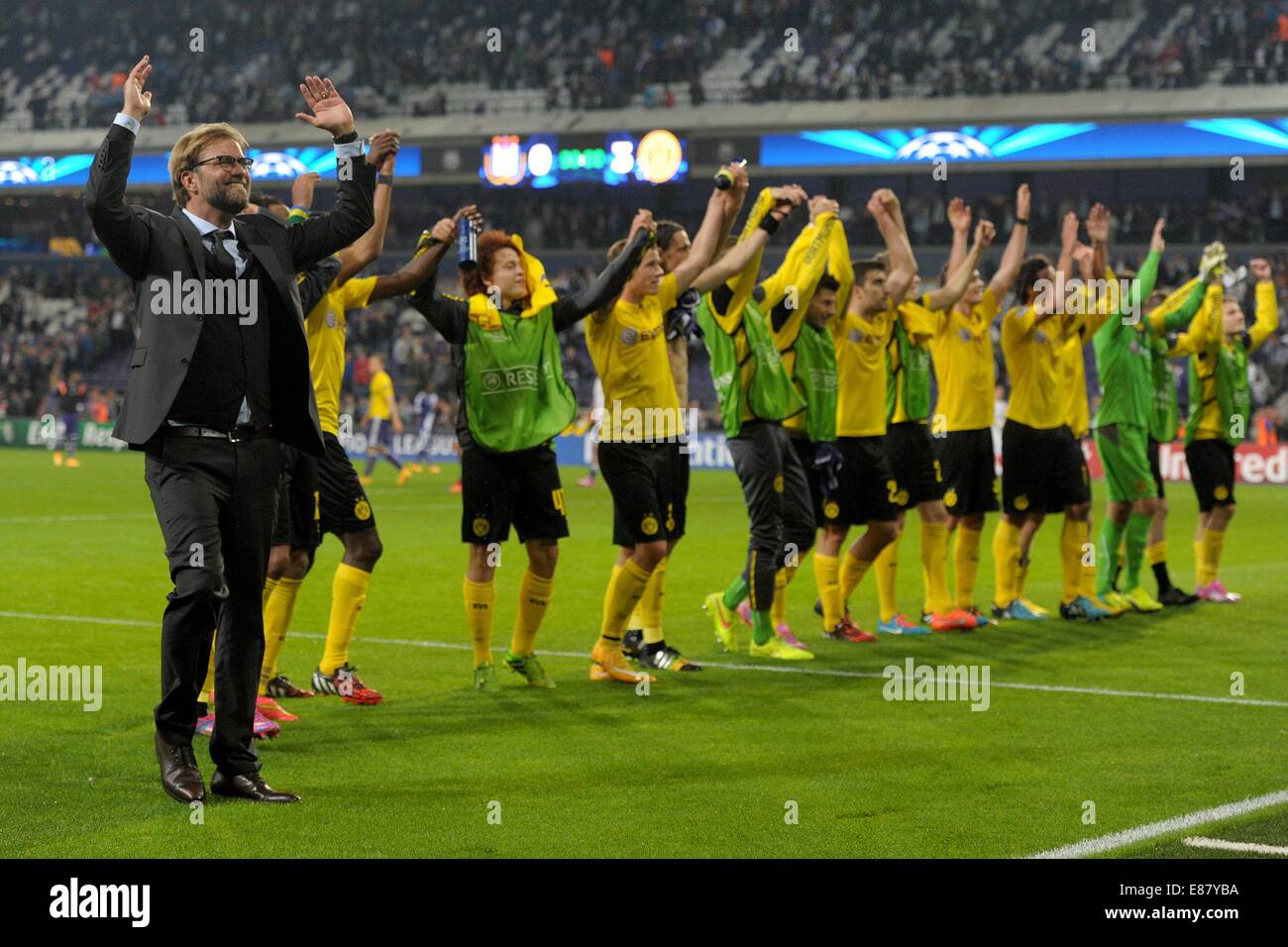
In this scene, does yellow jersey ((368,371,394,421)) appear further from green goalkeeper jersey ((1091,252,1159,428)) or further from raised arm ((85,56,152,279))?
raised arm ((85,56,152,279))

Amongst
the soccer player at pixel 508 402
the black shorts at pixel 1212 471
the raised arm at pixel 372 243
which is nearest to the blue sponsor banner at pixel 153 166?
the black shorts at pixel 1212 471

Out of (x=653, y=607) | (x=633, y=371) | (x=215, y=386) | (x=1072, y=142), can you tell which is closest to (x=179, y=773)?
(x=215, y=386)

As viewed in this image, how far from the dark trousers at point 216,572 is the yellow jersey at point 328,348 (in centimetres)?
205

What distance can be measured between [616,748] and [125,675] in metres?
3.23

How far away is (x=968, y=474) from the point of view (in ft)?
40.3

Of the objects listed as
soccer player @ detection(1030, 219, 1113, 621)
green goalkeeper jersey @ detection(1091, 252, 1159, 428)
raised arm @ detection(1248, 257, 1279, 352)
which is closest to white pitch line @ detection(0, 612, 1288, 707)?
soccer player @ detection(1030, 219, 1113, 621)

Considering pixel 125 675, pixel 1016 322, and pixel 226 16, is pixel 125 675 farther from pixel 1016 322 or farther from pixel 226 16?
pixel 226 16

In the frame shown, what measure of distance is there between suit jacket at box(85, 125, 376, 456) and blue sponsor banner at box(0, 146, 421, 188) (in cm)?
3634

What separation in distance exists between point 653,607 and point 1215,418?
5.94m

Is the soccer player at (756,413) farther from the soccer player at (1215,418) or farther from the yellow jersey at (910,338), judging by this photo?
the soccer player at (1215,418)

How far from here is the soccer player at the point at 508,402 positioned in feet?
29.1

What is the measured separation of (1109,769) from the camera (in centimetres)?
696

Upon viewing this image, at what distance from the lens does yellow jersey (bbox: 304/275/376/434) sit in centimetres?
834

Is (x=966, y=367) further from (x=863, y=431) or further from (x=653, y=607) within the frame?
(x=653, y=607)
